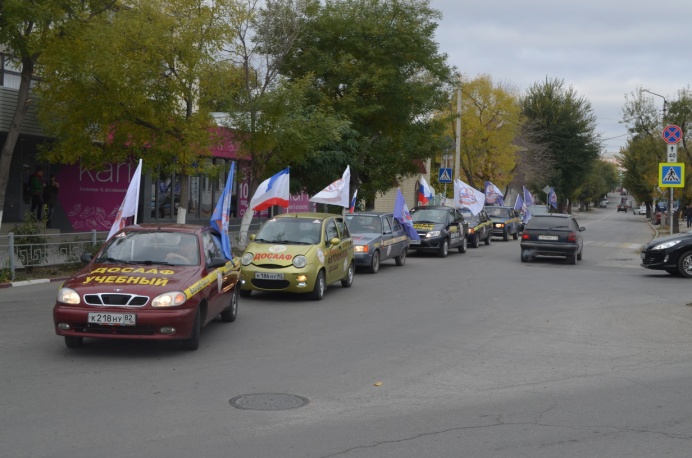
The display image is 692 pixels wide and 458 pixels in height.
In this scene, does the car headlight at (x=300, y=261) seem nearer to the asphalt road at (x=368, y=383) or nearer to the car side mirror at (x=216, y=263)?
the asphalt road at (x=368, y=383)

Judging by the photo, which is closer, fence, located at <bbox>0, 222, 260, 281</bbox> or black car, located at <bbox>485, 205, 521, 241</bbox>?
fence, located at <bbox>0, 222, 260, 281</bbox>

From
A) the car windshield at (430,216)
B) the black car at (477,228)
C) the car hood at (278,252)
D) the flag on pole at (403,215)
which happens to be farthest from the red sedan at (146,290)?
the black car at (477,228)

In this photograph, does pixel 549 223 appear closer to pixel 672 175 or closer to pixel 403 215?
pixel 672 175

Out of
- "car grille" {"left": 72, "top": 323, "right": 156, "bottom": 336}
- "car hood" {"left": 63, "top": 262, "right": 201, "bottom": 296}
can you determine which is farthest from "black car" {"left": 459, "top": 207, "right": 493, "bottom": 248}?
"car grille" {"left": 72, "top": 323, "right": 156, "bottom": 336}

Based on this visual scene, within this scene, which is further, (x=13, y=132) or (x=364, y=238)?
(x=364, y=238)

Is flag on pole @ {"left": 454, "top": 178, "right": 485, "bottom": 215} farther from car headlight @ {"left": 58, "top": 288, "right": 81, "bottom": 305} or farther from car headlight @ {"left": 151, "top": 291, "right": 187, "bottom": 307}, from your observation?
car headlight @ {"left": 58, "top": 288, "right": 81, "bottom": 305}

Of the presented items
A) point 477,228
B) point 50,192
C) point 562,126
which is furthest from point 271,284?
point 562,126

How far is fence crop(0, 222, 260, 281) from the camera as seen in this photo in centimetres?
1569

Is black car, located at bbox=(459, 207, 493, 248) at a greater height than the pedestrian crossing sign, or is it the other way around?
the pedestrian crossing sign

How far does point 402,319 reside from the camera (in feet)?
41.0

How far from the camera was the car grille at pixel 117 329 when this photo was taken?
870 centimetres

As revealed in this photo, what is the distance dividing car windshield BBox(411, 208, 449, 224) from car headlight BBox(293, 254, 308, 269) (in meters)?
12.8

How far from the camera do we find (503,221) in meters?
38.1

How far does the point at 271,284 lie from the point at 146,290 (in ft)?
17.1
